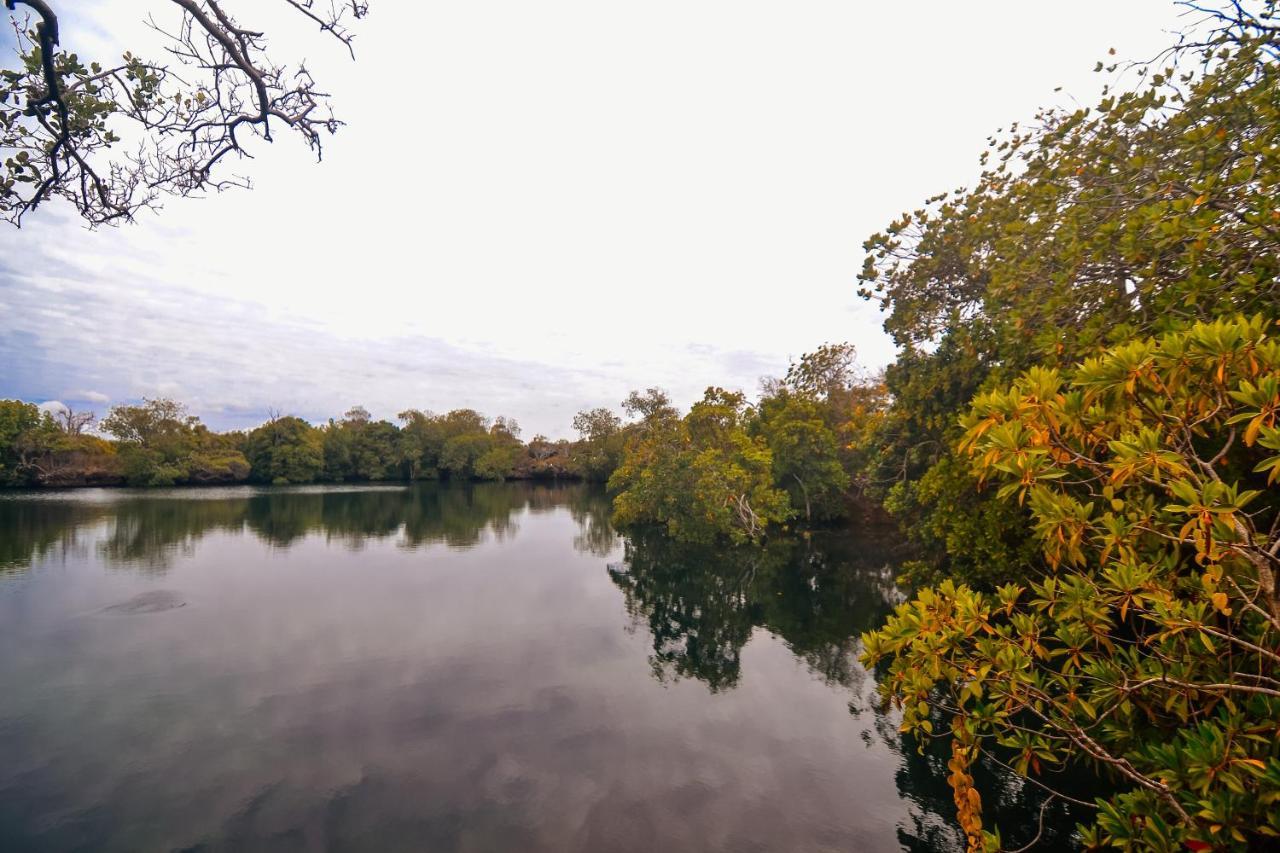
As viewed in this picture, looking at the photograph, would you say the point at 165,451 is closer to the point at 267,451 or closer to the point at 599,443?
the point at 267,451

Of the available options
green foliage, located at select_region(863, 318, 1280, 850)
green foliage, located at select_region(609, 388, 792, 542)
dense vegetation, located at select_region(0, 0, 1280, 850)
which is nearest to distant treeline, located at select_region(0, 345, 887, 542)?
green foliage, located at select_region(609, 388, 792, 542)

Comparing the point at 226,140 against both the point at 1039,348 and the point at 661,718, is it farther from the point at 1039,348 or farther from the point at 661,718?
the point at 661,718

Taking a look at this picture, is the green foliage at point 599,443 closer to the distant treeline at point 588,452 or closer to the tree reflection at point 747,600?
the distant treeline at point 588,452

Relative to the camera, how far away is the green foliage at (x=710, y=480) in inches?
986

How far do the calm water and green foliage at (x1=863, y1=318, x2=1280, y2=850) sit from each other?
504 centimetres

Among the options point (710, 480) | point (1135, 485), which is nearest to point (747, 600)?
point (710, 480)

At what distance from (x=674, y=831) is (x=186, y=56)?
9498 millimetres

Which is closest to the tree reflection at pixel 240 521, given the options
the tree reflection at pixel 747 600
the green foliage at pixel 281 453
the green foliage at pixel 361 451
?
the tree reflection at pixel 747 600

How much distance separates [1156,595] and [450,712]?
1062 centimetres

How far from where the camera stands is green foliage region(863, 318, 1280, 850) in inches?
106

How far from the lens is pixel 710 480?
2467cm

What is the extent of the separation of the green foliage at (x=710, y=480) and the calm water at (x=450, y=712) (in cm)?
386

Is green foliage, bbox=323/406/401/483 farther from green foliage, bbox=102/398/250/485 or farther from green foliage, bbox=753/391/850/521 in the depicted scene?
green foliage, bbox=753/391/850/521

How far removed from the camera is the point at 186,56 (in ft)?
14.1
